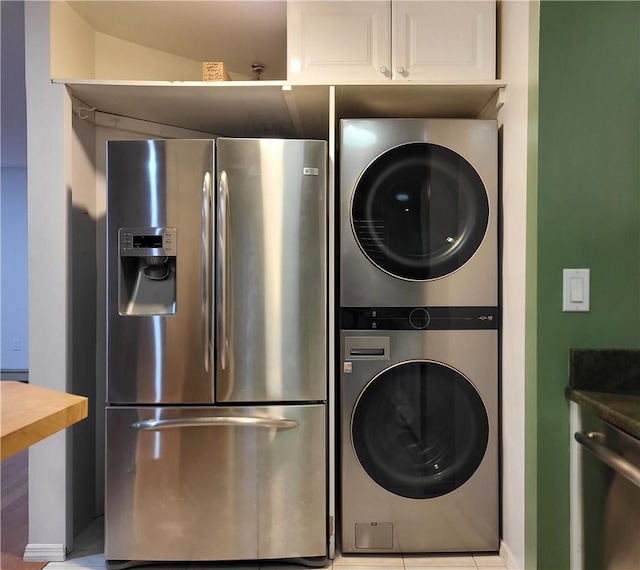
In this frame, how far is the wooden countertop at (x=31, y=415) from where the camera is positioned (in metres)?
0.58

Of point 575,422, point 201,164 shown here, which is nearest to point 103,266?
point 201,164

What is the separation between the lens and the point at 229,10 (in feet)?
5.93

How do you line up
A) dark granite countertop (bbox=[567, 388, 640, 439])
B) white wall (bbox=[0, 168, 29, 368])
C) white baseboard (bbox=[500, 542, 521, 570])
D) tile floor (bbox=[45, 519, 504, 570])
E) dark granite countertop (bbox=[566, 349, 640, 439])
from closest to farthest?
1. dark granite countertop (bbox=[567, 388, 640, 439])
2. dark granite countertop (bbox=[566, 349, 640, 439])
3. white baseboard (bbox=[500, 542, 521, 570])
4. tile floor (bbox=[45, 519, 504, 570])
5. white wall (bbox=[0, 168, 29, 368])

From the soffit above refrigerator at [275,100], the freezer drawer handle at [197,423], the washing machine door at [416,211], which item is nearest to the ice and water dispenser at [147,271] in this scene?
the freezer drawer handle at [197,423]

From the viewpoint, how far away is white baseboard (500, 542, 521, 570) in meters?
1.57

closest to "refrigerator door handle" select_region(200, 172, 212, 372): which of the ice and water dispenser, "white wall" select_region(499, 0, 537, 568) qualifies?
the ice and water dispenser

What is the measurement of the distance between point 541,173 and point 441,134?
1.67 ft

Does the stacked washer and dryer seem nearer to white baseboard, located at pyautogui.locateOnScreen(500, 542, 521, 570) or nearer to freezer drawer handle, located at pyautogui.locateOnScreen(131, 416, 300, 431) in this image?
white baseboard, located at pyautogui.locateOnScreen(500, 542, 521, 570)

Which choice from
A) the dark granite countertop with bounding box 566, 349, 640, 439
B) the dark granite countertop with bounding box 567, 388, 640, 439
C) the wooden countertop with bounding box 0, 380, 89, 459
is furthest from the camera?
the dark granite countertop with bounding box 566, 349, 640, 439

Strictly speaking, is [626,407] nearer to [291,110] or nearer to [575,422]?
[575,422]

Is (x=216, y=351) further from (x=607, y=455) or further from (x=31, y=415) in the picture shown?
(x=607, y=455)

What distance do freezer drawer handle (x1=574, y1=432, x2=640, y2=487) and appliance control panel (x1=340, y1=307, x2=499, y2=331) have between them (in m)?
0.54

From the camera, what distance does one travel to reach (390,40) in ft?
5.62

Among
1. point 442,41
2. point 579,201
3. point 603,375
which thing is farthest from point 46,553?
point 442,41
